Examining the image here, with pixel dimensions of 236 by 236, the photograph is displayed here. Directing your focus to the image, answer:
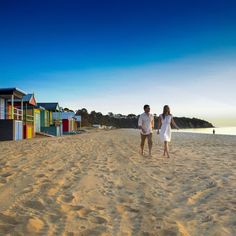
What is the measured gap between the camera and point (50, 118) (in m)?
32.4

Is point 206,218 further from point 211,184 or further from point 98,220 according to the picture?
point 211,184

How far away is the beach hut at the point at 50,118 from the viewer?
30109 millimetres

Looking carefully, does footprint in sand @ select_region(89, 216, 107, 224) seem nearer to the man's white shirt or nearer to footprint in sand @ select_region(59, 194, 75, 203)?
footprint in sand @ select_region(59, 194, 75, 203)

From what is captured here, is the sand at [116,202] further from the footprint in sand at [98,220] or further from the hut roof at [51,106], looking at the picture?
the hut roof at [51,106]

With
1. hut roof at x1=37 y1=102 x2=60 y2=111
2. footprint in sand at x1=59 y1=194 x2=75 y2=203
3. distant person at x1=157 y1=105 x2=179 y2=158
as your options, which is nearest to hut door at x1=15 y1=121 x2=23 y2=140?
hut roof at x1=37 y1=102 x2=60 y2=111

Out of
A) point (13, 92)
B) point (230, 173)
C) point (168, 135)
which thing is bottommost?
point (230, 173)

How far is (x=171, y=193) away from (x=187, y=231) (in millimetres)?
1388

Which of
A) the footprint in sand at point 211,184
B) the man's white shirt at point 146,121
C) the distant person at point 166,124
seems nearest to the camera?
the footprint in sand at point 211,184

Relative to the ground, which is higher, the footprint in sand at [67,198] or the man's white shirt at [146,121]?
the man's white shirt at [146,121]

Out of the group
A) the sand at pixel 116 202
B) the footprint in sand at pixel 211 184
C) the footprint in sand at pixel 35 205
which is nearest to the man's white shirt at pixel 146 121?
the sand at pixel 116 202

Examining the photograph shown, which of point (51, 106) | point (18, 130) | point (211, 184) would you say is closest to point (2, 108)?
point (18, 130)

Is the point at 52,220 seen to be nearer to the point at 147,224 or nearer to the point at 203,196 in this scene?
the point at 147,224

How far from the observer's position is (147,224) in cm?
271

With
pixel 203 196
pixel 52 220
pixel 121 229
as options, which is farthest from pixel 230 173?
pixel 52 220
